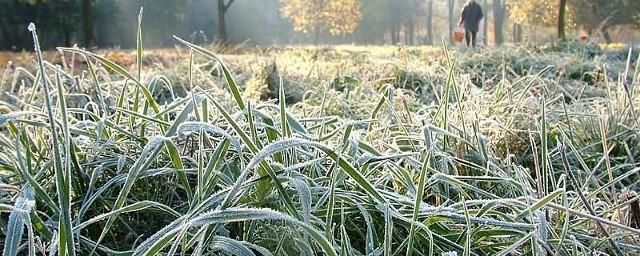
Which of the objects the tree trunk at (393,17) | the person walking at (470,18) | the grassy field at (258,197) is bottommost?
the grassy field at (258,197)

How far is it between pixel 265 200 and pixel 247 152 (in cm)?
15

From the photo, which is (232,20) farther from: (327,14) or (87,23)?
(87,23)

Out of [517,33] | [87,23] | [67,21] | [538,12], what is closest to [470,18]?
[87,23]

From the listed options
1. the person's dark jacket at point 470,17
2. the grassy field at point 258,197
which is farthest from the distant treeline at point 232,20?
the grassy field at point 258,197

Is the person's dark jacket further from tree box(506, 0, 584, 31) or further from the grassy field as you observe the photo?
tree box(506, 0, 584, 31)

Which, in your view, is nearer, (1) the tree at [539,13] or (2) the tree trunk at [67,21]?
(2) the tree trunk at [67,21]

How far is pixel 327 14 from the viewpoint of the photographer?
99.8ft

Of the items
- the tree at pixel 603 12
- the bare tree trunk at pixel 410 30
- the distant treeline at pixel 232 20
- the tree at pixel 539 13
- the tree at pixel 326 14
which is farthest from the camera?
the bare tree trunk at pixel 410 30

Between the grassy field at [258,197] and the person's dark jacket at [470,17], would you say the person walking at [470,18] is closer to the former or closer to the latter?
the person's dark jacket at [470,17]

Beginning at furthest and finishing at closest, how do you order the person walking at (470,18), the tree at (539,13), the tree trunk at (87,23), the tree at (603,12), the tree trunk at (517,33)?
1. the tree trunk at (517,33)
2. the tree at (539,13)
3. the tree at (603,12)
4. the tree trunk at (87,23)
5. the person walking at (470,18)

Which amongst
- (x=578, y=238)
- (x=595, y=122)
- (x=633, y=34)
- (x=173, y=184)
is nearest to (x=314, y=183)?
(x=173, y=184)

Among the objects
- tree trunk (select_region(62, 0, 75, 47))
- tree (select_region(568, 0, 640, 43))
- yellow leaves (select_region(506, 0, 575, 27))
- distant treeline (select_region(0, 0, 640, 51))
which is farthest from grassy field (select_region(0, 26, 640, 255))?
yellow leaves (select_region(506, 0, 575, 27))

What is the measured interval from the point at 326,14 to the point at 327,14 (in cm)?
5

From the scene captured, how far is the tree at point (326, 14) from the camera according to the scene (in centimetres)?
3041
